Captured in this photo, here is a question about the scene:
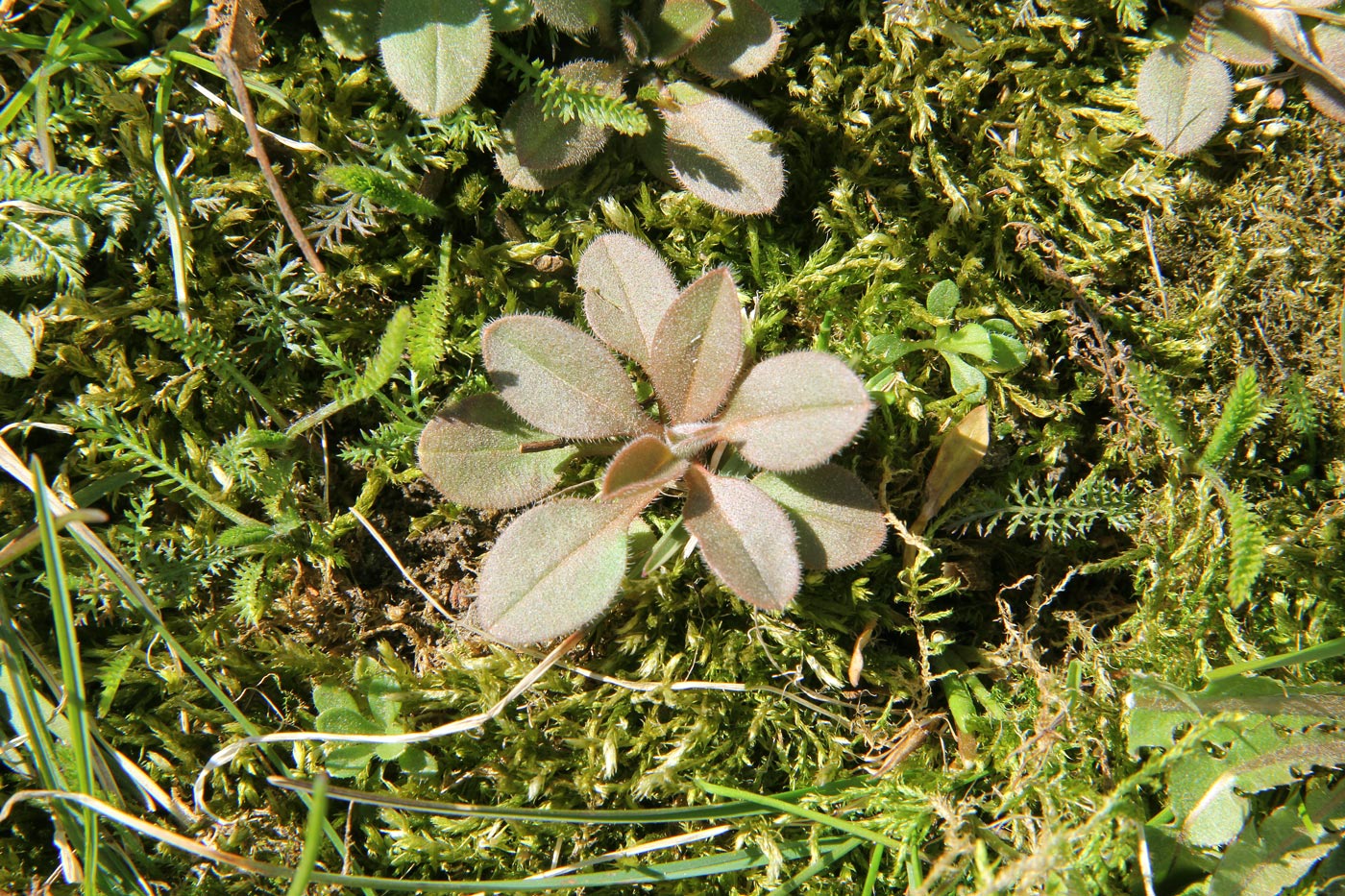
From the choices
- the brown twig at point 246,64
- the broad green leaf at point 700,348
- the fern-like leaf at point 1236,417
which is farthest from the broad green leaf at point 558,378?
the fern-like leaf at point 1236,417

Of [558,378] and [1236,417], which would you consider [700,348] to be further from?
[1236,417]

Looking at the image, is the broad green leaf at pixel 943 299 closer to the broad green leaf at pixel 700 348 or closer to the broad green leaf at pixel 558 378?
the broad green leaf at pixel 700 348

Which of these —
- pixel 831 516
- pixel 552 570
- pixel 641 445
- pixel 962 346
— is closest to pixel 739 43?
pixel 962 346

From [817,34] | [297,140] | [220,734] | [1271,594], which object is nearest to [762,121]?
[817,34]

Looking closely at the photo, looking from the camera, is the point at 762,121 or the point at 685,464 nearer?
the point at 685,464

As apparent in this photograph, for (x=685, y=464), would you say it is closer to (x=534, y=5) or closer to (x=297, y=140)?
(x=534, y=5)

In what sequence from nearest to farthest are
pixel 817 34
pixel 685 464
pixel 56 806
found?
1. pixel 56 806
2. pixel 685 464
3. pixel 817 34

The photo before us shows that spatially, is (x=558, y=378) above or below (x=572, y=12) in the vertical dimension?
below
